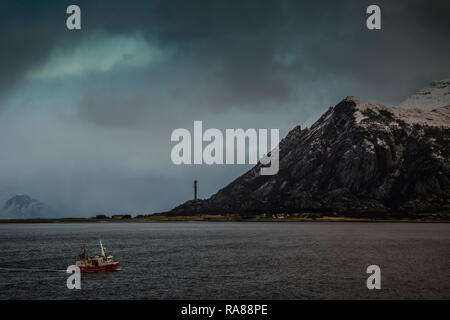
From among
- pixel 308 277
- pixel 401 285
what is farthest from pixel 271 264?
pixel 401 285

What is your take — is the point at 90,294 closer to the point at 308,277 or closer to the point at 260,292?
the point at 260,292

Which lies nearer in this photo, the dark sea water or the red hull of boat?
the dark sea water

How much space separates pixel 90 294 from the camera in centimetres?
8900

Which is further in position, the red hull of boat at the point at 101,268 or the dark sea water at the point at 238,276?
the red hull of boat at the point at 101,268

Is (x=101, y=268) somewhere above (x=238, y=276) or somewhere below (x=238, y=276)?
above

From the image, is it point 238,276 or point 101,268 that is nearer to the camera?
point 238,276

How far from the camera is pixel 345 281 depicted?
336ft

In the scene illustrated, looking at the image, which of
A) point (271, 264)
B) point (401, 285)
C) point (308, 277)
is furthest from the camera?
point (271, 264)
